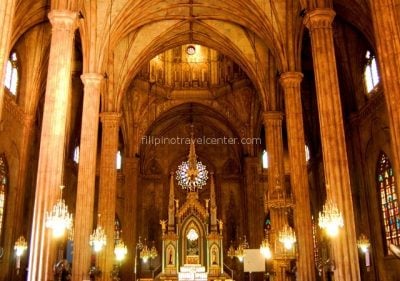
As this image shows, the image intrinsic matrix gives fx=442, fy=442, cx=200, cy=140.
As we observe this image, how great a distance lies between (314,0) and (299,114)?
6.35 metres

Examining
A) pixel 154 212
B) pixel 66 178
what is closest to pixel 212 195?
pixel 154 212

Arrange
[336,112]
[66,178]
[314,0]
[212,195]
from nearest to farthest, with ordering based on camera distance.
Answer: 1. [336,112]
2. [314,0]
3. [66,178]
4. [212,195]

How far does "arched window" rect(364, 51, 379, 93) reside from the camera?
2469 centimetres

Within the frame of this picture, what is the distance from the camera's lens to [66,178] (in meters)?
32.6

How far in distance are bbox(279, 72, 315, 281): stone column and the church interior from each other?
0.07 m

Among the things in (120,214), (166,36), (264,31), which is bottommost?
(120,214)

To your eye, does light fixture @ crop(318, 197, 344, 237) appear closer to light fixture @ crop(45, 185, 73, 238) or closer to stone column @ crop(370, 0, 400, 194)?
stone column @ crop(370, 0, 400, 194)

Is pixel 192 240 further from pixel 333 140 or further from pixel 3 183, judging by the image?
pixel 333 140

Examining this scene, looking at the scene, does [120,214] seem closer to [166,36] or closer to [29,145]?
[29,145]

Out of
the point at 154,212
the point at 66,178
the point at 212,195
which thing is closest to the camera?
the point at 66,178

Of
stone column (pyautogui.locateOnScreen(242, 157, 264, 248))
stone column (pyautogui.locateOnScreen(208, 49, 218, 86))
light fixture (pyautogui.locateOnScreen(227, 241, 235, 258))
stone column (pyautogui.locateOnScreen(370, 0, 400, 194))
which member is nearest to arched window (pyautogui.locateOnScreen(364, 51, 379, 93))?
stone column (pyautogui.locateOnScreen(370, 0, 400, 194))

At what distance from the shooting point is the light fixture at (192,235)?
3534cm

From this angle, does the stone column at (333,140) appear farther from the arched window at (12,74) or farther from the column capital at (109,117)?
the arched window at (12,74)

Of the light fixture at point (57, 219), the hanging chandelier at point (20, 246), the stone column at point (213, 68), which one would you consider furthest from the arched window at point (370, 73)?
the hanging chandelier at point (20, 246)
